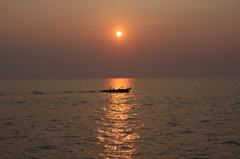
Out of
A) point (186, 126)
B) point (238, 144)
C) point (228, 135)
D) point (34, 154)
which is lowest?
point (34, 154)

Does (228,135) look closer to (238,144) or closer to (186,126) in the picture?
(238,144)

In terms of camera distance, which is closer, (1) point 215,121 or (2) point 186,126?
(2) point 186,126

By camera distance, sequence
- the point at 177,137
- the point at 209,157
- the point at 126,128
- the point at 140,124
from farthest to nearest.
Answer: the point at 140,124 → the point at 126,128 → the point at 177,137 → the point at 209,157

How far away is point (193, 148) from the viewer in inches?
1117

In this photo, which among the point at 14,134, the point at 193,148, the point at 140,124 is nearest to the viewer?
the point at 193,148

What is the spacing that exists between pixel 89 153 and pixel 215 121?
26121 mm

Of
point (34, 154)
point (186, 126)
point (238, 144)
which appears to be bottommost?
point (34, 154)

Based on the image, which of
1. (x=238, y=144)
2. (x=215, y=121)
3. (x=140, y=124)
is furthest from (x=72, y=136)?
(x=215, y=121)

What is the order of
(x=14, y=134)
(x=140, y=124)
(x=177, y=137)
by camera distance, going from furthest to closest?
(x=140, y=124), (x=14, y=134), (x=177, y=137)

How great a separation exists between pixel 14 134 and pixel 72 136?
25.8 feet

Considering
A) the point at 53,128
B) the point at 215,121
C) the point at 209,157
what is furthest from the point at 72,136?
the point at 215,121

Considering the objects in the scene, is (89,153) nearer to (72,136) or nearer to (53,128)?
(72,136)

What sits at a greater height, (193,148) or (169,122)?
(169,122)

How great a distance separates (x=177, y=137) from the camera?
33.3 m
